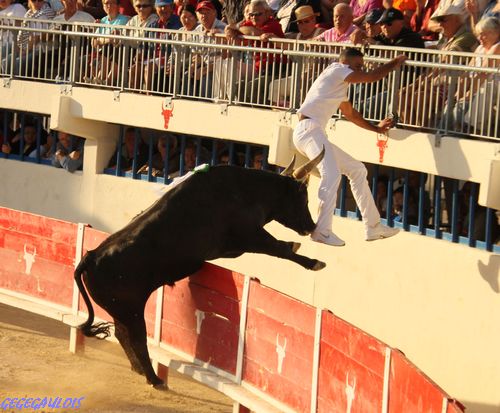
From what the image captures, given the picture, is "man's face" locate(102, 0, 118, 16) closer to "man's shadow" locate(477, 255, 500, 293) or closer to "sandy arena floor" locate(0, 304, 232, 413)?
"sandy arena floor" locate(0, 304, 232, 413)

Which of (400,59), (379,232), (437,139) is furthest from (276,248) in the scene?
(400,59)

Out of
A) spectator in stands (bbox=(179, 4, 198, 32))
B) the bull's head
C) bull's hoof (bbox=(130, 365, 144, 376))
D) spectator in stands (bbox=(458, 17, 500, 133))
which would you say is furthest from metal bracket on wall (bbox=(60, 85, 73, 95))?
spectator in stands (bbox=(458, 17, 500, 133))

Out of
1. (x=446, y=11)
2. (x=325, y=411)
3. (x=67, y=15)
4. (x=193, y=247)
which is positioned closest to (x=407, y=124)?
(x=446, y=11)

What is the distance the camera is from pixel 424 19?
13844 millimetres

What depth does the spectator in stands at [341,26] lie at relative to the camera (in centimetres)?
1329

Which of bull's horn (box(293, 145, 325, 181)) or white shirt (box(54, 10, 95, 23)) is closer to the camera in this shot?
bull's horn (box(293, 145, 325, 181))

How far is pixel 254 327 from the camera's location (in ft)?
38.0

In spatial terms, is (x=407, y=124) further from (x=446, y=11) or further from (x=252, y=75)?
(x=252, y=75)

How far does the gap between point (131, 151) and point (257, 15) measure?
3159 millimetres

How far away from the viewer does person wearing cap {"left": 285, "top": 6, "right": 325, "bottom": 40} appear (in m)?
14.1

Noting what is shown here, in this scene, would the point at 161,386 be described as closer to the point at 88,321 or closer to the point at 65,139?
the point at 88,321

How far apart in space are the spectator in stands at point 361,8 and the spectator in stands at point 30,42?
14.3 ft

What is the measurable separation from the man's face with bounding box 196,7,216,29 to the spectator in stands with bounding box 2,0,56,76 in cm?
290

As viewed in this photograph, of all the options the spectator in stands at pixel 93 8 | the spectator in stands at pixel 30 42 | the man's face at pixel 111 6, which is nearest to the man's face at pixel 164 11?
the man's face at pixel 111 6
